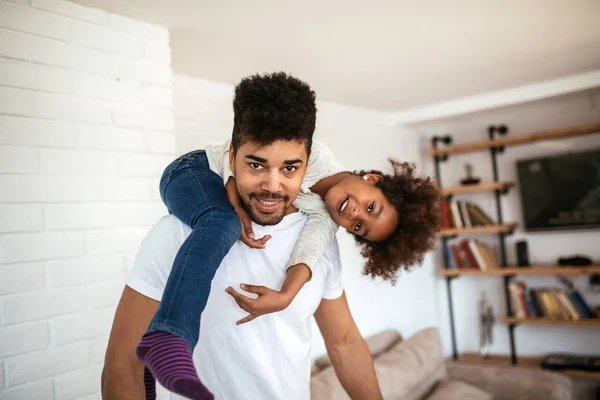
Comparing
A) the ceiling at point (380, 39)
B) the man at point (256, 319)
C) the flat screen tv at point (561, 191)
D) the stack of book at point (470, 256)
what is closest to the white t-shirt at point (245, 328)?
the man at point (256, 319)

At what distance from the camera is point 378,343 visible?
3641mm

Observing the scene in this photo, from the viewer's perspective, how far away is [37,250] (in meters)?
1.81

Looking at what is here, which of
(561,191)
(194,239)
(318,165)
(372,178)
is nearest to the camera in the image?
(194,239)

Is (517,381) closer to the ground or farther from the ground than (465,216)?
closer to the ground

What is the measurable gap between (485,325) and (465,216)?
3.63 ft

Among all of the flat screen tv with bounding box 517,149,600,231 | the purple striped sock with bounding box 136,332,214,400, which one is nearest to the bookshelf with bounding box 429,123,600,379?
the flat screen tv with bounding box 517,149,600,231

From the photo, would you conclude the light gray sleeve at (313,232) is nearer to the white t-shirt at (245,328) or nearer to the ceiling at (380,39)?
the white t-shirt at (245,328)

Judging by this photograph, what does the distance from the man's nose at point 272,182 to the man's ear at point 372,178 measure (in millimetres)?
659

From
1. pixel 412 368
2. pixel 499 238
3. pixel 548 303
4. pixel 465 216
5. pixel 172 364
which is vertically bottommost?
pixel 412 368

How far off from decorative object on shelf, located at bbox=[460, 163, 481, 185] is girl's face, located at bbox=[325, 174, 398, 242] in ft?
10.6

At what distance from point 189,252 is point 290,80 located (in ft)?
1.53

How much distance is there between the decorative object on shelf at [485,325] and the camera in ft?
15.2

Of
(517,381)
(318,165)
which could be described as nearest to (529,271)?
(517,381)

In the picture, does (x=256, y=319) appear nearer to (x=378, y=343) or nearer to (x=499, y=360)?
(x=378, y=343)
